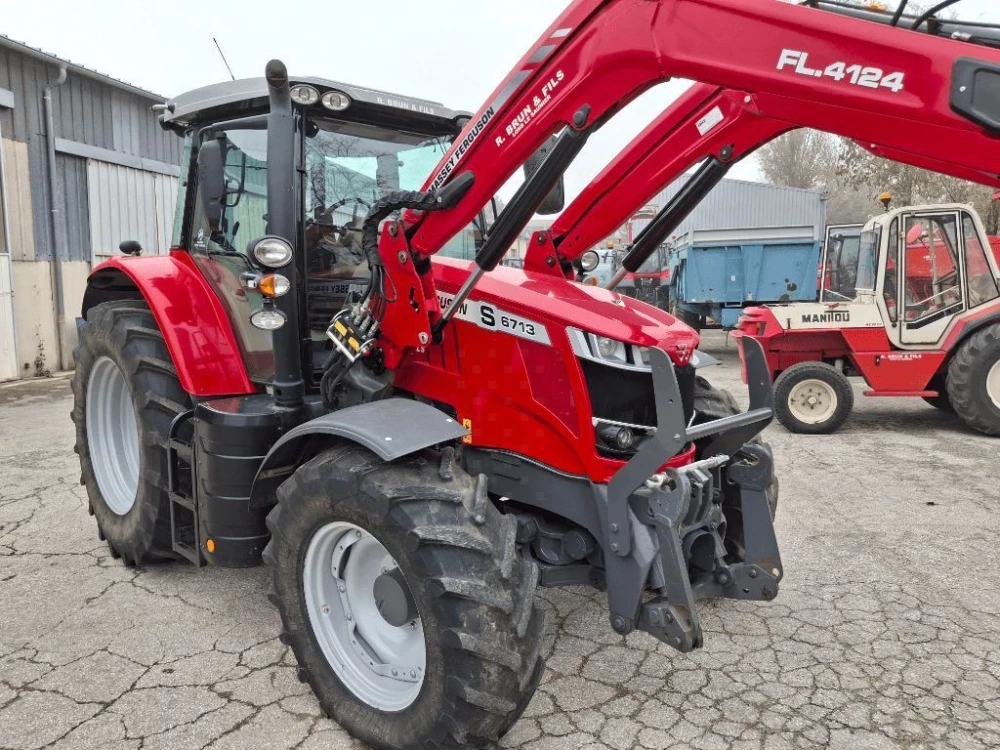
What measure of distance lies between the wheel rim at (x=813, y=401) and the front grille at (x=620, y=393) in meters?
5.14

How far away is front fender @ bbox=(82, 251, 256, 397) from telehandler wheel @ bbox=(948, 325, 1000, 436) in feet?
20.7

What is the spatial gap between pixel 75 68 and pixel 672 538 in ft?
36.0

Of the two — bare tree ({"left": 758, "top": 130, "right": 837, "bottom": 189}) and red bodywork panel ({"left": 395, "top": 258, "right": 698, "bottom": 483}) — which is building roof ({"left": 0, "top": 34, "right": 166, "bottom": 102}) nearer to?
red bodywork panel ({"left": 395, "top": 258, "right": 698, "bottom": 483})

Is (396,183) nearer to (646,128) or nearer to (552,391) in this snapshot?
(646,128)

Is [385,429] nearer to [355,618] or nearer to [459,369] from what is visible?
[459,369]

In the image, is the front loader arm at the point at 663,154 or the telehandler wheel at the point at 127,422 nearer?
the front loader arm at the point at 663,154

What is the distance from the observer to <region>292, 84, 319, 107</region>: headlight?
2.95 metres

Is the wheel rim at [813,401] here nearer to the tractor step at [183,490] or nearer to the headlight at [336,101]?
the headlight at [336,101]

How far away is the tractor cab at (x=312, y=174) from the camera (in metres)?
3.07

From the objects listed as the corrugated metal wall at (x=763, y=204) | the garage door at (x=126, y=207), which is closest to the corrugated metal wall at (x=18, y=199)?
the garage door at (x=126, y=207)

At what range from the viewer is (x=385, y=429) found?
2.40 m

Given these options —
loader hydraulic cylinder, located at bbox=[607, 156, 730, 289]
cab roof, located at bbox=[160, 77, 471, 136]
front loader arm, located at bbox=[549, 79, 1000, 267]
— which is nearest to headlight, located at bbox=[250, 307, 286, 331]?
cab roof, located at bbox=[160, 77, 471, 136]

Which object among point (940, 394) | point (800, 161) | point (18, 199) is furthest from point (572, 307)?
point (800, 161)

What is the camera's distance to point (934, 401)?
303 inches
